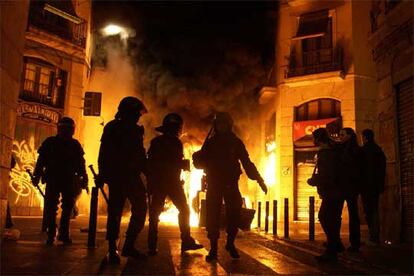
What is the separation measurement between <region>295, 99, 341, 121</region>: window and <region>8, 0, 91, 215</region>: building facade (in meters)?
10.0

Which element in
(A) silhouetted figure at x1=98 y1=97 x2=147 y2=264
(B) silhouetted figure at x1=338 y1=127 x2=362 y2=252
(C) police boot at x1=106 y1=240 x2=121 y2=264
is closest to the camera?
(C) police boot at x1=106 y1=240 x2=121 y2=264

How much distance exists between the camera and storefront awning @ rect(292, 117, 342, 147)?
717 inches

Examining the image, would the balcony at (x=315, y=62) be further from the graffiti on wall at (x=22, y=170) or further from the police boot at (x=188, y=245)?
the police boot at (x=188, y=245)

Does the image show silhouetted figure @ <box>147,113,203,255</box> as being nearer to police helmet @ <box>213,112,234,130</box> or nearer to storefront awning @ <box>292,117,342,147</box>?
police helmet @ <box>213,112,234,130</box>

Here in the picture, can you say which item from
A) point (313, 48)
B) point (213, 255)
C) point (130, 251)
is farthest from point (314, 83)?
point (130, 251)

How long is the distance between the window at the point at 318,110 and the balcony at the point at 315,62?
4.50ft

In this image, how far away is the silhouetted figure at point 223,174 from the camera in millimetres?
5539

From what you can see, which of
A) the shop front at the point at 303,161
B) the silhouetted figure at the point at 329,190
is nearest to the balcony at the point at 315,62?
the shop front at the point at 303,161

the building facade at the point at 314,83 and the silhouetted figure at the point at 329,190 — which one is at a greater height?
the building facade at the point at 314,83

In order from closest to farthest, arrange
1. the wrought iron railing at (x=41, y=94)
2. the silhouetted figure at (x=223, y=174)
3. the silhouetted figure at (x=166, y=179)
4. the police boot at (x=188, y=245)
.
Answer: the silhouetted figure at (x=223, y=174) < the silhouetted figure at (x=166, y=179) < the police boot at (x=188, y=245) < the wrought iron railing at (x=41, y=94)

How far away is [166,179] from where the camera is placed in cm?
585

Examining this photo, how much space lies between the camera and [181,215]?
5.92m

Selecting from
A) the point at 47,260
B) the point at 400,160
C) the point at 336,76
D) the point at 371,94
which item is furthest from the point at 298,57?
the point at 47,260

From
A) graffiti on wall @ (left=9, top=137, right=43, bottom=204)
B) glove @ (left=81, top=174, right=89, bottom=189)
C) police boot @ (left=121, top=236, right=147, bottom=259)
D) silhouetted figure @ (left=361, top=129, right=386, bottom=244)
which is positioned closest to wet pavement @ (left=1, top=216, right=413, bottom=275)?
police boot @ (left=121, top=236, right=147, bottom=259)
